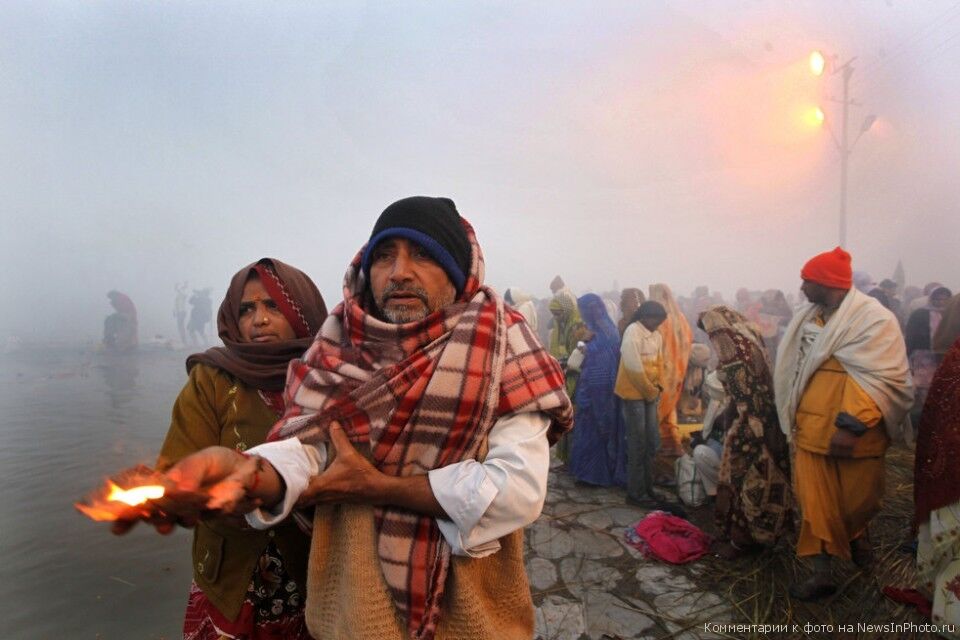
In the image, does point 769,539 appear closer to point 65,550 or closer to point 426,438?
point 426,438

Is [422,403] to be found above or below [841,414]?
above

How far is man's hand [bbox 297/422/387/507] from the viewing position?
1.15 metres

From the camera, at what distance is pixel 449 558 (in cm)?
121

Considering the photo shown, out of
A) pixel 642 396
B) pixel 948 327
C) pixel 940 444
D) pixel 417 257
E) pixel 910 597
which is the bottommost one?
pixel 910 597

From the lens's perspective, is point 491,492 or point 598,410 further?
point 598,410

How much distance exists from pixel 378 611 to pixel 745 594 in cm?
355

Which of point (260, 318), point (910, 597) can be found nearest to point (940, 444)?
point (910, 597)

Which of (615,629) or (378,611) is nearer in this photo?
(378,611)

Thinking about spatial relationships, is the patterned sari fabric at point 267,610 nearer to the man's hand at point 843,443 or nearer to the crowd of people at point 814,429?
the crowd of people at point 814,429

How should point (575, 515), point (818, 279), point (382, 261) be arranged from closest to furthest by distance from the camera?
point (382, 261), point (818, 279), point (575, 515)

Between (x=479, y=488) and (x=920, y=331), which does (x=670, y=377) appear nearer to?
(x=920, y=331)

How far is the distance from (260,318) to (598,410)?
4655 mm

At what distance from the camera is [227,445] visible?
1.70 meters

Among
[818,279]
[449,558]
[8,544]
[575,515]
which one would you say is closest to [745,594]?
[575,515]
